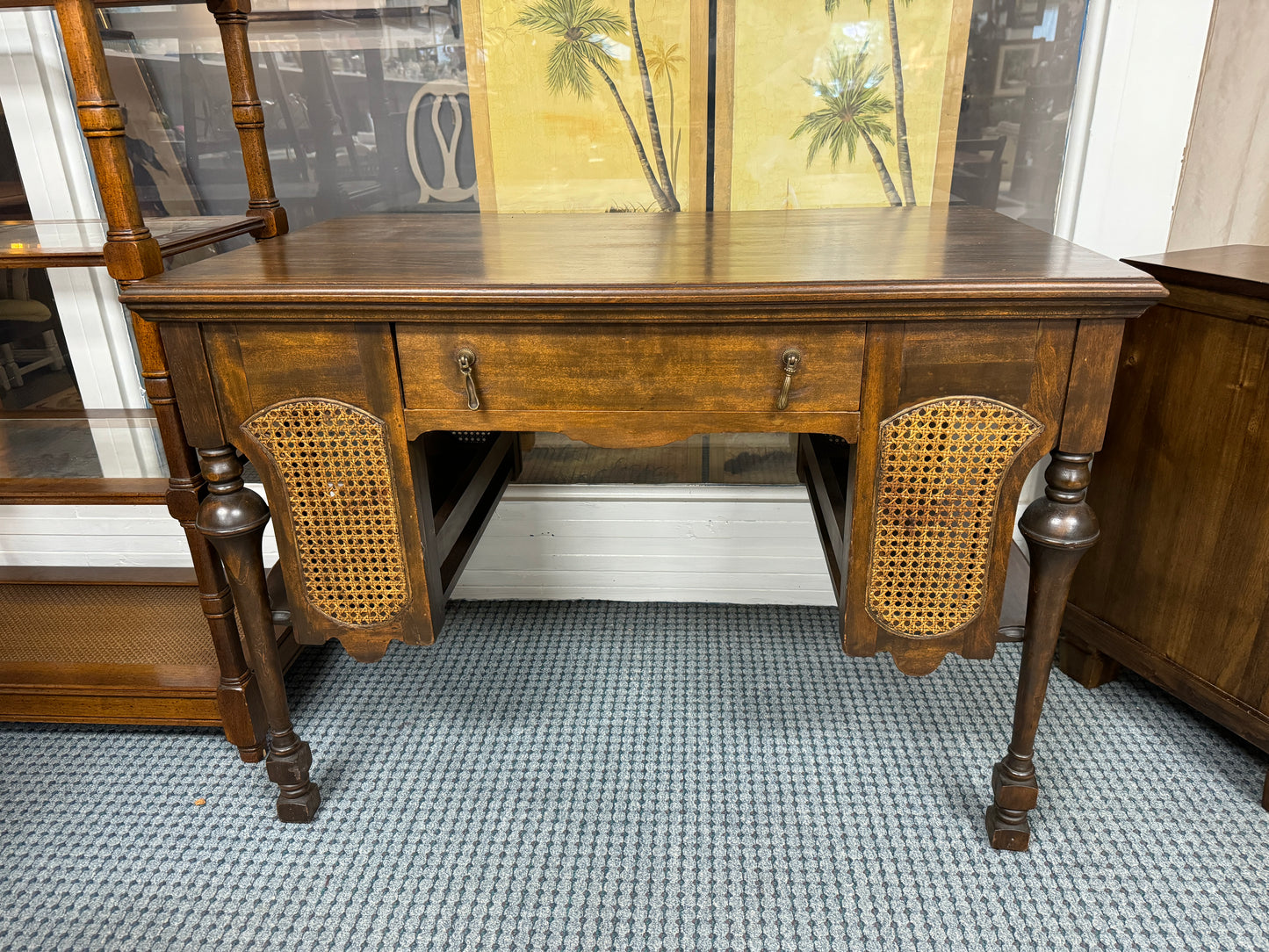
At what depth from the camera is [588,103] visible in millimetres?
1665

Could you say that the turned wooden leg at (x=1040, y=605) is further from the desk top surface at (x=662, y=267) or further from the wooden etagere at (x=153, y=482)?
the wooden etagere at (x=153, y=482)

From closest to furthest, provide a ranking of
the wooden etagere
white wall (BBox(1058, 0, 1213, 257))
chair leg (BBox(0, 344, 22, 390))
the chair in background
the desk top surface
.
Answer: the desk top surface
the wooden etagere
white wall (BBox(1058, 0, 1213, 257))
the chair in background
chair leg (BBox(0, 344, 22, 390))

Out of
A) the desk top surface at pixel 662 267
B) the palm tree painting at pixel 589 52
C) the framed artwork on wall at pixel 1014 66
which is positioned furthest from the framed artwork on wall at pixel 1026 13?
the palm tree painting at pixel 589 52

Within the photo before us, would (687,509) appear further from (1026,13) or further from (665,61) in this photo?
(1026,13)

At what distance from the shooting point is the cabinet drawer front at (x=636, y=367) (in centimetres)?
105

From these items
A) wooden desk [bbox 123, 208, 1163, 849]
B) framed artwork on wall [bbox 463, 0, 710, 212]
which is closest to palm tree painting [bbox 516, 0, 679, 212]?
framed artwork on wall [bbox 463, 0, 710, 212]

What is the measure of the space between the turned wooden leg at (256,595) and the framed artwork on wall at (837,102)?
3.60 ft

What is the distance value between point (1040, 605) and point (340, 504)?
3.31 ft

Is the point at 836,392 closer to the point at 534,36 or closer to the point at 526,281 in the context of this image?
the point at 526,281

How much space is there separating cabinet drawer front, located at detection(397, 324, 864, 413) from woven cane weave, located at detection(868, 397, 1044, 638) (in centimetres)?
10

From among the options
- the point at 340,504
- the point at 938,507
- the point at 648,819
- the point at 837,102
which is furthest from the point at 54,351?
the point at 938,507

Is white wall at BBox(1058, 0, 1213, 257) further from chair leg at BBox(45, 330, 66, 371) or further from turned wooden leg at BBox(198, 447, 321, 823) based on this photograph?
chair leg at BBox(45, 330, 66, 371)

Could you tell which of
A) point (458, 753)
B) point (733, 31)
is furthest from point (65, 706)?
point (733, 31)

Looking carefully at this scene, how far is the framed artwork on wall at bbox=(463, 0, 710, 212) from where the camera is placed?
5.30ft
